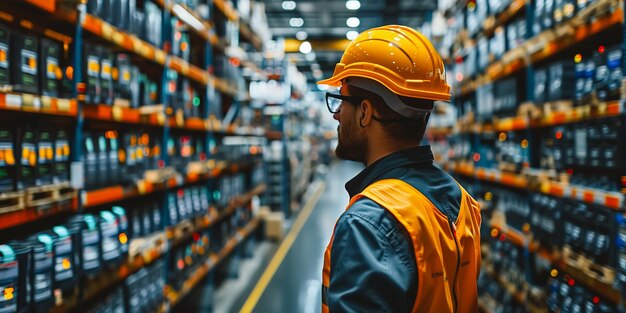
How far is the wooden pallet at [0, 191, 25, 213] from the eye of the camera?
1.89 m

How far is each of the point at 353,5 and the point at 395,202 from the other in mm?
14545

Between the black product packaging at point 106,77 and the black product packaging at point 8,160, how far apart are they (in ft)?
2.11

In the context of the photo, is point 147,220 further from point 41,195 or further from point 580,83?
point 580,83

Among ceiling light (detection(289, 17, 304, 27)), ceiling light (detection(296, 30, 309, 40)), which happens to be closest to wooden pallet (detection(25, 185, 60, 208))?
ceiling light (detection(289, 17, 304, 27))

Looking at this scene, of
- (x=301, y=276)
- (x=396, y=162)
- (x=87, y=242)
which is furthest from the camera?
(x=301, y=276)

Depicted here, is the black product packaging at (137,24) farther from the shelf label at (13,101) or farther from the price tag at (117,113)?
the shelf label at (13,101)

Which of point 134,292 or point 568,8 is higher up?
point 568,8

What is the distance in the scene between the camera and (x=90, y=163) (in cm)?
264

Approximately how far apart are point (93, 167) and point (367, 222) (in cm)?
209

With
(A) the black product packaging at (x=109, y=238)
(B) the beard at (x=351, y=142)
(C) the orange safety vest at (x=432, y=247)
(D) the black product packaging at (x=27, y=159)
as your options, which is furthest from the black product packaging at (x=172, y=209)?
(C) the orange safety vest at (x=432, y=247)

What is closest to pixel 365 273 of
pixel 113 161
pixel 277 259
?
pixel 113 161

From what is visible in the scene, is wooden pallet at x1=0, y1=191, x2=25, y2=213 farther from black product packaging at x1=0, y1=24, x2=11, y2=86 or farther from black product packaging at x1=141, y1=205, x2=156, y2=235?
black product packaging at x1=141, y1=205, x2=156, y2=235

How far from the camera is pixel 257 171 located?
23.6 feet

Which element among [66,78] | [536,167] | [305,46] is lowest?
[536,167]
